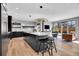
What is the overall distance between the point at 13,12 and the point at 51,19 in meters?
1.02

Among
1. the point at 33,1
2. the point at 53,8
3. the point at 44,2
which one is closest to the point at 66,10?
the point at 53,8

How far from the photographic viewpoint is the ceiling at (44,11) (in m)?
2.49

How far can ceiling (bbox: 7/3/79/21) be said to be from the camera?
2.49 meters

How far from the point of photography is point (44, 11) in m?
2.61

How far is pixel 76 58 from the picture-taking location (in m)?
2.34

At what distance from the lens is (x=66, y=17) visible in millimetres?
2750

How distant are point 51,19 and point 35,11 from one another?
48 centimetres

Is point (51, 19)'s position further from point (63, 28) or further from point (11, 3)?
point (11, 3)

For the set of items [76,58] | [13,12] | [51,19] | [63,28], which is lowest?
[76,58]

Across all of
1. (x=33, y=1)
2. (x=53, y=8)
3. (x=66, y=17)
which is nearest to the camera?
(x=33, y=1)

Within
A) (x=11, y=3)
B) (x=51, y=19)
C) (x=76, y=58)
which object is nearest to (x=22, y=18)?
(x=11, y=3)

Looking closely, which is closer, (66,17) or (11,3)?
(11,3)

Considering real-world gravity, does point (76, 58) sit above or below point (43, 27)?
below

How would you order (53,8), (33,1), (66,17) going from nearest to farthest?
(33,1)
(53,8)
(66,17)
